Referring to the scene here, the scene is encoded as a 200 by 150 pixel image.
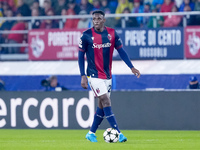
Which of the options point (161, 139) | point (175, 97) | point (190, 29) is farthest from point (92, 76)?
point (190, 29)

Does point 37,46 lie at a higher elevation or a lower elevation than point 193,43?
lower

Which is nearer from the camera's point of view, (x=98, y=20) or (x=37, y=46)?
(x=98, y=20)

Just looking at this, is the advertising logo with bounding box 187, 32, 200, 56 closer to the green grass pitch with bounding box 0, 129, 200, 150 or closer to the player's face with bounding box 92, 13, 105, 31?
the green grass pitch with bounding box 0, 129, 200, 150

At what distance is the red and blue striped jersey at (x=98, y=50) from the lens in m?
11.4

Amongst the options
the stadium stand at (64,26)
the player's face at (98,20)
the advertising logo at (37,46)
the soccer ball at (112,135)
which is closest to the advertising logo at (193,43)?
the stadium stand at (64,26)

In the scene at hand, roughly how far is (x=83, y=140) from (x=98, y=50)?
1817 mm

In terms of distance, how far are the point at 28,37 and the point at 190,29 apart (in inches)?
207

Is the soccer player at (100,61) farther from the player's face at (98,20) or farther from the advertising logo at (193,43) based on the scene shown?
the advertising logo at (193,43)

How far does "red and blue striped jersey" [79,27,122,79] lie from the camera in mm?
11430

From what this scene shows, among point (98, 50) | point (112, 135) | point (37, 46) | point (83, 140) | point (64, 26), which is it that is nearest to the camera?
point (112, 135)

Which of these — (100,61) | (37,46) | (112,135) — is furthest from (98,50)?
(37,46)

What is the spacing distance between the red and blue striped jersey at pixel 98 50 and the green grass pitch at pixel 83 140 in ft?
4.02

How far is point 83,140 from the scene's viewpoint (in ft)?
40.1

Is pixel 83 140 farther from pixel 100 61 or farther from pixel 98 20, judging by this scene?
pixel 98 20
